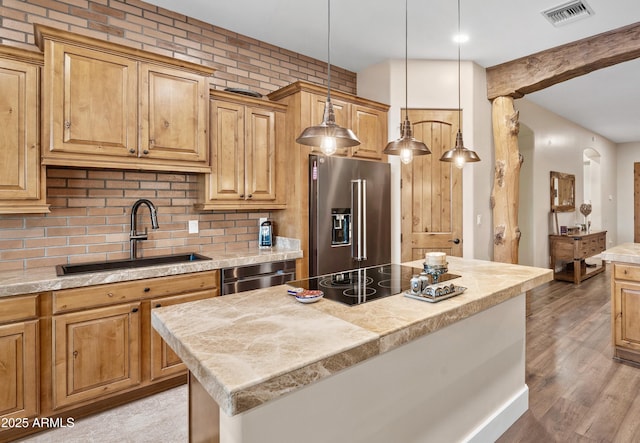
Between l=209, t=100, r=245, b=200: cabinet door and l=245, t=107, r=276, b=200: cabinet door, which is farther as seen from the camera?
l=245, t=107, r=276, b=200: cabinet door

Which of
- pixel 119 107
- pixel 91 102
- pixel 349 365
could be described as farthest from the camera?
pixel 119 107

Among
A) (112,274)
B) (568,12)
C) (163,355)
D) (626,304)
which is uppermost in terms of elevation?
(568,12)

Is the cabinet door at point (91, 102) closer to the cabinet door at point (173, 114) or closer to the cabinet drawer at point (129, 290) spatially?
the cabinet door at point (173, 114)

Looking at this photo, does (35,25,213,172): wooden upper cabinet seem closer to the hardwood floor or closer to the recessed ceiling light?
the recessed ceiling light

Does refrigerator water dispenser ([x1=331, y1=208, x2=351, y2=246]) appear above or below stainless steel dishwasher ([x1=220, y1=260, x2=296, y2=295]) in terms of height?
above

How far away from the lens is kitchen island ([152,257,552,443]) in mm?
1069

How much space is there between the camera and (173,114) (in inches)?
110

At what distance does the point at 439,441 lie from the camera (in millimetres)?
1795

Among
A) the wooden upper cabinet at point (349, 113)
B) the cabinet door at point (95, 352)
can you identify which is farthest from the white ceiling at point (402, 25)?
the cabinet door at point (95, 352)

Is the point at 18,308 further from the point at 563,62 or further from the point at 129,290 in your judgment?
the point at 563,62

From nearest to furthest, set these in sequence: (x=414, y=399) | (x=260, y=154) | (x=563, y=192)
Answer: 1. (x=414, y=399)
2. (x=260, y=154)
3. (x=563, y=192)

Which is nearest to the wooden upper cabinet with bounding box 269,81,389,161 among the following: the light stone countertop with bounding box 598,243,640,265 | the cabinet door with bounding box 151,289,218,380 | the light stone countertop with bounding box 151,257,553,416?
the cabinet door with bounding box 151,289,218,380

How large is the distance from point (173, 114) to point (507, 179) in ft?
11.8

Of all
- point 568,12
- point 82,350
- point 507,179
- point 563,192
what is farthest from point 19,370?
point 563,192
